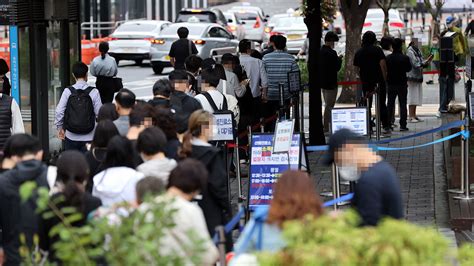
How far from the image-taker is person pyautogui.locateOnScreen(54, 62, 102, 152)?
548 inches

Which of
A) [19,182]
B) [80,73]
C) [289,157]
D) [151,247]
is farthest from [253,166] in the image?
[151,247]

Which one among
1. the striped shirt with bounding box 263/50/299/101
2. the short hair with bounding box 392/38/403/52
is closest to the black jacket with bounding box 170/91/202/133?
the striped shirt with bounding box 263/50/299/101

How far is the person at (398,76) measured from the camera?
69.6 ft

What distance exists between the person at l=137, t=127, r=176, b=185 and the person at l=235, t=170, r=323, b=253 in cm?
163

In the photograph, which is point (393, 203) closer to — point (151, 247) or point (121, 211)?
point (121, 211)

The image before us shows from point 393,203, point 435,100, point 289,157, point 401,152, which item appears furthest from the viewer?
point 435,100

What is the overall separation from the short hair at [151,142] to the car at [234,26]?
40333 millimetres

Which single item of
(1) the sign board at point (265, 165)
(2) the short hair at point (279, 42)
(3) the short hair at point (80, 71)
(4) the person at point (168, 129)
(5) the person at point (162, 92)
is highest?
(2) the short hair at point (279, 42)

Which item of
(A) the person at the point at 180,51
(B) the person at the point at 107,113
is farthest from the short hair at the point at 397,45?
(B) the person at the point at 107,113

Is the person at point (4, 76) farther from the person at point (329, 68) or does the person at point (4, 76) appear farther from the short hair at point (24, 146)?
the person at point (329, 68)

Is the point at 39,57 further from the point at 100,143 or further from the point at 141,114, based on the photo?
the point at 100,143

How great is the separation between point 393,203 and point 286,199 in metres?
1.06

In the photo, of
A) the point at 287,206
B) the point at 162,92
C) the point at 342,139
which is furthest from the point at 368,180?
the point at 162,92

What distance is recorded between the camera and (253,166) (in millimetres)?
13609
